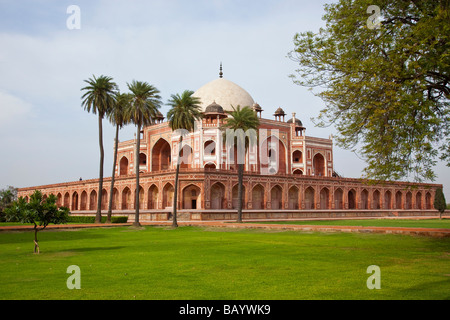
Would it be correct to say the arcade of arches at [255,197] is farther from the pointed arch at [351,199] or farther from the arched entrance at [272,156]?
the arched entrance at [272,156]

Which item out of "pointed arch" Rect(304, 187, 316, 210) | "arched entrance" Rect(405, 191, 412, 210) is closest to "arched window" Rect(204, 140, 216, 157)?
"pointed arch" Rect(304, 187, 316, 210)

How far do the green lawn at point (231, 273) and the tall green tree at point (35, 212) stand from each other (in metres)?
1.10

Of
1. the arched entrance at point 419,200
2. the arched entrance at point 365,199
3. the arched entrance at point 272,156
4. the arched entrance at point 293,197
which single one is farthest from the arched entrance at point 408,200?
the arched entrance at point 293,197

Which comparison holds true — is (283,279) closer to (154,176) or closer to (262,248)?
(262,248)

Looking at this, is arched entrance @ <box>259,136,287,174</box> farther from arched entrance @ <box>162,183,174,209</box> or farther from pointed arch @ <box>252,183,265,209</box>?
arched entrance @ <box>162,183,174,209</box>

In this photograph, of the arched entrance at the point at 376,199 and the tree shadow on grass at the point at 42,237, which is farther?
the arched entrance at the point at 376,199

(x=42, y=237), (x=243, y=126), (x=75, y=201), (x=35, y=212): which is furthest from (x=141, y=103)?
(x=75, y=201)

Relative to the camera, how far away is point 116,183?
175 ft

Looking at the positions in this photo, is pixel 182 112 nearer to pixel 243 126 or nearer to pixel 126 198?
pixel 243 126

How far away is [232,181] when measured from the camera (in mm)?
45594

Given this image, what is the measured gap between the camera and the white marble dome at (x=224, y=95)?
58375 millimetres

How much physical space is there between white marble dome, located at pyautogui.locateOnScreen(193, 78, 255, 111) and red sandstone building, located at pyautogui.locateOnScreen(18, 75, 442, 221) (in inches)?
5.6

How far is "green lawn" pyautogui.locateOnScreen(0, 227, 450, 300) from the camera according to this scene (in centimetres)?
694

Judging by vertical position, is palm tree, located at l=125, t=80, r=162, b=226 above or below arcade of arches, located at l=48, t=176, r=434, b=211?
above
